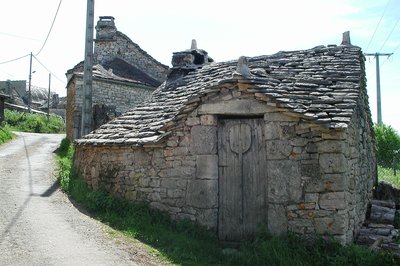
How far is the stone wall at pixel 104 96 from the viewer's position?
16141mm

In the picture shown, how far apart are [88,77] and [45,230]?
624 centimetres

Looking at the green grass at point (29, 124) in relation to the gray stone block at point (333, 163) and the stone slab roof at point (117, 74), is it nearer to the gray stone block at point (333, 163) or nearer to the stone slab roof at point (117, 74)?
the stone slab roof at point (117, 74)

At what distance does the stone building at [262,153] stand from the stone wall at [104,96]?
7.97 m

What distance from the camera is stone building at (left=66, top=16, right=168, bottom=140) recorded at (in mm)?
16703

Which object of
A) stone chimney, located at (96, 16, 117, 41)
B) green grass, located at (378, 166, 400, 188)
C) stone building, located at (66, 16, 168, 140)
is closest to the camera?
green grass, located at (378, 166, 400, 188)

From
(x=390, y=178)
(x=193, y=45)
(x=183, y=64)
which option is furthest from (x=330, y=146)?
(x=390, y=178)

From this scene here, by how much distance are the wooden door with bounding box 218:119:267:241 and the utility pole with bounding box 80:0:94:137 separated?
5.81 meters

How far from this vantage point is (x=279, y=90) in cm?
682

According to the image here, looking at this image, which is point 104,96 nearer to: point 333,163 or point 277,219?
point 277,219

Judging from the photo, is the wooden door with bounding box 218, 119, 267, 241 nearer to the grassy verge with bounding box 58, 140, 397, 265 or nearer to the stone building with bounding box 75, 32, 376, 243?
the stone building with bounding box 75, 32, 376, 243

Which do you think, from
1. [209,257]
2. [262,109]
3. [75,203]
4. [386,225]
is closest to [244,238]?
[209,257]

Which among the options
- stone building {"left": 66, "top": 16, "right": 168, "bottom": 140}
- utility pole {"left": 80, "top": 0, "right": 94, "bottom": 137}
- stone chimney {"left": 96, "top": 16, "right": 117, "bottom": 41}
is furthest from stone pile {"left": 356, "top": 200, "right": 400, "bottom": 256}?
stone chimney {"left": 96, "top": 16, "right": 117, "bottom": 41}

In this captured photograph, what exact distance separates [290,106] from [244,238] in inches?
96.3

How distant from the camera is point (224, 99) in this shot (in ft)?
22.9
